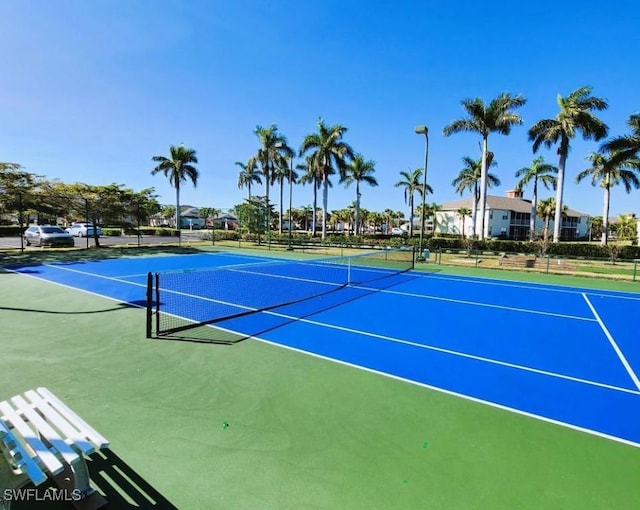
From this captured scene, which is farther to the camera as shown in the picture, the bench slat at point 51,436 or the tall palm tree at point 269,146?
the tall palm tree at point 269,146

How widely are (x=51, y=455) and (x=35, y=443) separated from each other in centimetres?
27

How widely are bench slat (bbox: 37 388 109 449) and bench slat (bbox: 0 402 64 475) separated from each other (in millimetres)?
249

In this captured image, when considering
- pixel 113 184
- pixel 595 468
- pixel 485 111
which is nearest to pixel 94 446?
pixel 595 468

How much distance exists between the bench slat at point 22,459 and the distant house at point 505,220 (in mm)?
63240

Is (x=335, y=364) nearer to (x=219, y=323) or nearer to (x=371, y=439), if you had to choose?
Result: (x=371, y=439)

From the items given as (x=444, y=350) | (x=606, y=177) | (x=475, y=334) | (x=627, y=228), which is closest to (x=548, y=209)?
(x=627, y=228)

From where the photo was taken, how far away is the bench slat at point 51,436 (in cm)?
276

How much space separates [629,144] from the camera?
23.7m

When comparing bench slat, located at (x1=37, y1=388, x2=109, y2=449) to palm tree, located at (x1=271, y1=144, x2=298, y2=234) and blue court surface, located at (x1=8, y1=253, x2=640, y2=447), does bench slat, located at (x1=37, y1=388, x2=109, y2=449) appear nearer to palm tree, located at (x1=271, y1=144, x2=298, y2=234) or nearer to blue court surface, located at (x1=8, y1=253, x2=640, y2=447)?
blue court surface, located at (x1=8, y1=253, x2=640, y2=447)

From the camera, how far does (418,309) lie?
10.5 metres

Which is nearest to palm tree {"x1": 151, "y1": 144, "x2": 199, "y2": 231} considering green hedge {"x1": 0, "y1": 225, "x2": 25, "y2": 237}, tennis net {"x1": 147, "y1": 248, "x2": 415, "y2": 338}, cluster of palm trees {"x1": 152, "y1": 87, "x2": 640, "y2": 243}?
cluster of palm trees {"x1": 152, "y1": 87, "x2": 640, "y2": 243}

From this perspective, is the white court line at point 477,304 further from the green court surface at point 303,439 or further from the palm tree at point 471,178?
the palm tree at point 471,178

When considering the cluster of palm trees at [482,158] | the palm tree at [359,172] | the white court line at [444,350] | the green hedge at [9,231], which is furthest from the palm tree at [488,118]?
the green hedge at [9,231]

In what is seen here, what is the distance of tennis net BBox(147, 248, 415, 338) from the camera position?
8.59m
